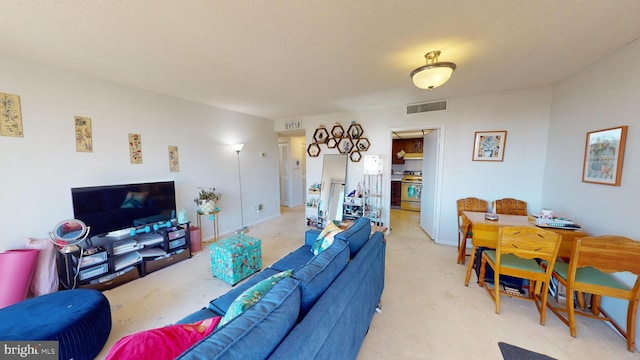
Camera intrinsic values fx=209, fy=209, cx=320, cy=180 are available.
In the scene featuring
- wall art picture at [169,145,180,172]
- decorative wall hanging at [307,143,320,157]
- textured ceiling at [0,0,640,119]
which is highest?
textured ceiling at [0,0,640,119]

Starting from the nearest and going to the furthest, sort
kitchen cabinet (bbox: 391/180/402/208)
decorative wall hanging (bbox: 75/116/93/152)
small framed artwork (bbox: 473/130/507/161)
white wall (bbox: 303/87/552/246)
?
decorative wall hanging (bbox: 75/116/93/152) < white wall (bbox: 303/87/552/246) < small framed artwork (bbox: 473/130/507/161) < kitchen cabinet (bbox: 391/180/402/208)

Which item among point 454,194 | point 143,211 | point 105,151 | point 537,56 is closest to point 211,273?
point 143,211

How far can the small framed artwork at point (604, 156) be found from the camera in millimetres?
1889

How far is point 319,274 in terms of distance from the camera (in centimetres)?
118

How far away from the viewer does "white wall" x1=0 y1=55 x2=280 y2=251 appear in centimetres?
211

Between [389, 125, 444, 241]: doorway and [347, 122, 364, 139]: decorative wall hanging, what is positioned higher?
[347, 122, 364, 139]: decorative wall hanging

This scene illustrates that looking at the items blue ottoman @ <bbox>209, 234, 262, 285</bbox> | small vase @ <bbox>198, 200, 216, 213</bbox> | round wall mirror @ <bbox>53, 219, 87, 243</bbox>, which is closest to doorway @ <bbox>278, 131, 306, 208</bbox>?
small vase @ <bbox>198, 200, 216, 213</bbox>

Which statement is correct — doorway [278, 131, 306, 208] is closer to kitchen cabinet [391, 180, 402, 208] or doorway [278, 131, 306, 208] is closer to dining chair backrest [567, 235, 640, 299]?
kitchen cabinet [391, 180, 402, 208]

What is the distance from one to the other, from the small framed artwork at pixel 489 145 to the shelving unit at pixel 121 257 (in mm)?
4598

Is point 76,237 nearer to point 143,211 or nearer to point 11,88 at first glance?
point 143,211

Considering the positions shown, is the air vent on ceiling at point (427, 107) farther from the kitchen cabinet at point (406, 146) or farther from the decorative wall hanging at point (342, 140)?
the kitchen cabinet at point (406, 146)

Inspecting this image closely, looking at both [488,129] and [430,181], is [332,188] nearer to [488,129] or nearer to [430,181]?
[430,181]

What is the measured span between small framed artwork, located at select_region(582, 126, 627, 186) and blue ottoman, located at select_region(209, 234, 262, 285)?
371cm

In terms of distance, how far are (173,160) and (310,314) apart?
341cm
